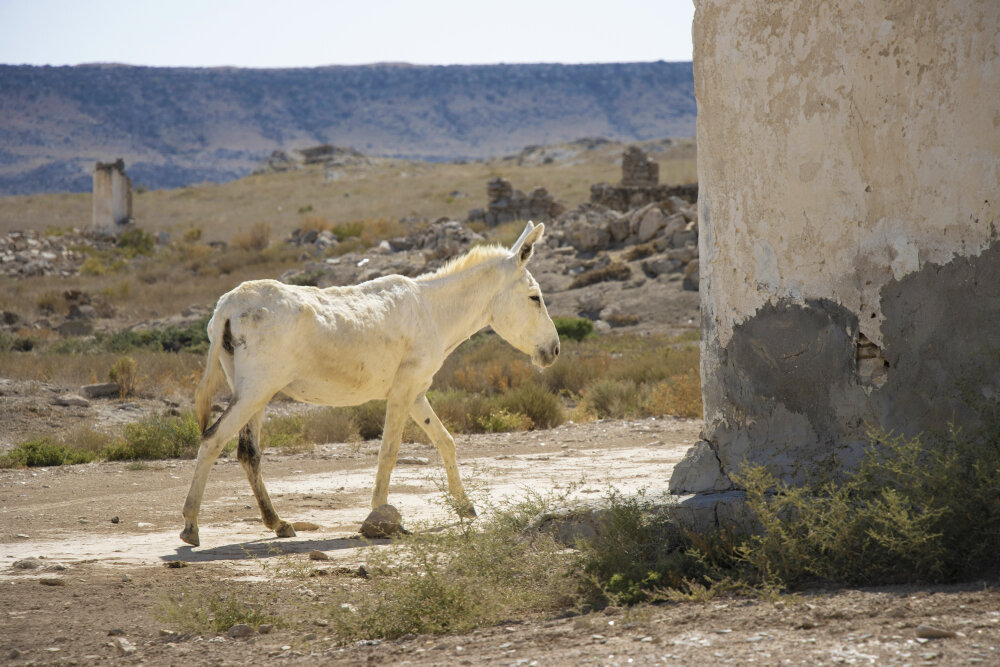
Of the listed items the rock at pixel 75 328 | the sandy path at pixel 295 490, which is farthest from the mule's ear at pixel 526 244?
the rock at pixel 75 328

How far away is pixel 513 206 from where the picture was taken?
129ft

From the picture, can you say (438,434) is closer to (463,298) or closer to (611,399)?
(463,298)

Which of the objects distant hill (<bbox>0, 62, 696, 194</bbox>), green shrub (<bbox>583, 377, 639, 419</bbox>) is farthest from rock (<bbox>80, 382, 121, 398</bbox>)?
distant hill (<bbox>0, 62, 696, 194</bbox>)

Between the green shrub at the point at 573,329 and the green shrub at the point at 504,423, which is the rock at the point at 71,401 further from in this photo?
the green shrub at the point at 573,329

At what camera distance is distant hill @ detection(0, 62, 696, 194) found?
137500mm

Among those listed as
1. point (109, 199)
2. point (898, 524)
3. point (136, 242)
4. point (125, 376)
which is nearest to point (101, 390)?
point (125, 376)

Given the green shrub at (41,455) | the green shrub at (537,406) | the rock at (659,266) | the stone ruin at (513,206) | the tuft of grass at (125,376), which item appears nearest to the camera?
the green shrub at (41,455)

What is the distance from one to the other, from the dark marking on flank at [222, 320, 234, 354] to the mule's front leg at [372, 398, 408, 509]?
1230 mm

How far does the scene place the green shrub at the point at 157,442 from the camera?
33.7ft

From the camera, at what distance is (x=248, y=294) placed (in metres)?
6.46

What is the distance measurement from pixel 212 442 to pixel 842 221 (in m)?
4.17

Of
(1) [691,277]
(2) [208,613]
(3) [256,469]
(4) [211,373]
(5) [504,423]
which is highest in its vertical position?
(4) [211,373]

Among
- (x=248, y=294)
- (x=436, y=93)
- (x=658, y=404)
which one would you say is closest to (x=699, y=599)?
(x=248, y=294)

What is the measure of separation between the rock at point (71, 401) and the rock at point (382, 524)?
7.37 m
